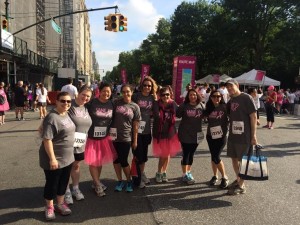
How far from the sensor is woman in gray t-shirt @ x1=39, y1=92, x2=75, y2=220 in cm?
429

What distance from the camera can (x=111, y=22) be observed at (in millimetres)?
19578

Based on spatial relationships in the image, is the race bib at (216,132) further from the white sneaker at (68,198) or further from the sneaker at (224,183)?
the white sneaker at (68,198)

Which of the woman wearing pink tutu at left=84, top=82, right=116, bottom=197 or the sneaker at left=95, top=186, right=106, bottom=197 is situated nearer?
the woman wearing pink tutu at left=84, top=82, right=116, bottom=197

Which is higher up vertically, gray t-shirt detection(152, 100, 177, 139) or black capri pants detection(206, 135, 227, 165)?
gray t-shirt detection(152, 100, 177, 139)

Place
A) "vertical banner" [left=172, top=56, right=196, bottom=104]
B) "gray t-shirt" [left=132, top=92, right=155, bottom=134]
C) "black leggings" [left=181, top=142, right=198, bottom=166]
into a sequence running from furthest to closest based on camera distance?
"vertical banner" [left=172, top=56, right=196, bottom=104] < "black leggings" [left=181, top=142, right=198, bottom=166] < "gray t-shirt" [left=132, top=92, right=155, bottom=134]

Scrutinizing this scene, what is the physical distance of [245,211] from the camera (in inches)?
192

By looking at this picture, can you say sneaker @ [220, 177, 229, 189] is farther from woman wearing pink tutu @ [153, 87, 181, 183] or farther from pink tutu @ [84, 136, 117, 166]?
pink tutu @ [84, 136, 117, 166]

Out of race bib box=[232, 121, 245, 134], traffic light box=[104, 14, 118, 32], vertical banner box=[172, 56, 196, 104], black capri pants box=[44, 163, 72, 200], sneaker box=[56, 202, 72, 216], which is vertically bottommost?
sneaker box=[56, 202, 72, 216]

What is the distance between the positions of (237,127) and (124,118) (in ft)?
5.81

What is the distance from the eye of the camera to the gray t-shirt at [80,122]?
16.1 ft

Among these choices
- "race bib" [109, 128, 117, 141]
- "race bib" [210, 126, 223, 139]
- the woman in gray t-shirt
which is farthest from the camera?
"race bib" [210, 126, 223, 139]

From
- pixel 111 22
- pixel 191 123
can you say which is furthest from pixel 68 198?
pixel 111 22

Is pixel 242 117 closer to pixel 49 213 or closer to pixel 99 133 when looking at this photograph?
pixel 99 133

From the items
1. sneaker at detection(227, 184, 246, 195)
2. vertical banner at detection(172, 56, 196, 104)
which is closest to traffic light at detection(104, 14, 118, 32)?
vertical banner at detection(172, 56, 196, 104)
